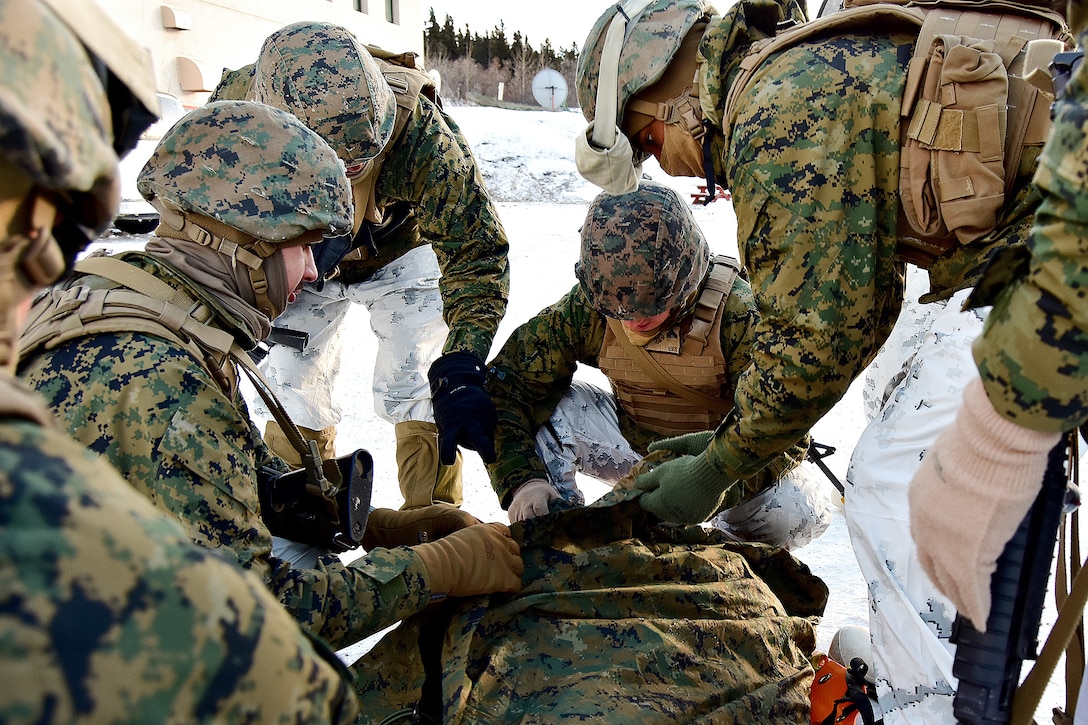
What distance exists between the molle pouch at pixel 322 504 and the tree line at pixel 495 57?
32.4 metres

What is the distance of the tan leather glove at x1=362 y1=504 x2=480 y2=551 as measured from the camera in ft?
8.63

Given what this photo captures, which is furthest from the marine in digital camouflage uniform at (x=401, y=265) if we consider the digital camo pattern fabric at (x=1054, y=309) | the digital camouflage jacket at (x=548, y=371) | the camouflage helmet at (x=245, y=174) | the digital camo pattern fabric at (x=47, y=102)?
the digital camo pattern fabric at (x=47, y=102)

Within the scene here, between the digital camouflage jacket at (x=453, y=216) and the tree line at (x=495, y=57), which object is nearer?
the digital camouflage jacket at (x=453, y=216)

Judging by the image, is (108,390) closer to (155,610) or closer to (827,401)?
(155,610)

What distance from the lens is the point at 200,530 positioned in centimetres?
172

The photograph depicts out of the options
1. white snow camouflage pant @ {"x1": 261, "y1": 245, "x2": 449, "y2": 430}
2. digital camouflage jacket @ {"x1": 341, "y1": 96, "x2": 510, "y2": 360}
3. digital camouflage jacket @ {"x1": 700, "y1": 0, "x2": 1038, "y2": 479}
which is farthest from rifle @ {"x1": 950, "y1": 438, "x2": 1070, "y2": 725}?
white snow camouflage pant @ {"x1": 261, "y1": 245, "x2": 449, "y2": 430}

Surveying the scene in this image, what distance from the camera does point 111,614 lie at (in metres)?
0.77

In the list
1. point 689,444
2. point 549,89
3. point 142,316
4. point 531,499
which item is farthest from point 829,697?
point 549,89

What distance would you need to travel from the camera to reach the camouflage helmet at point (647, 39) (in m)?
2.28

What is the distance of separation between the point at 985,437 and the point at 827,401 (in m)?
0.70

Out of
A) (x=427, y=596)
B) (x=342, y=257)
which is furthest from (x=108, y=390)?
(x=342, y=257)

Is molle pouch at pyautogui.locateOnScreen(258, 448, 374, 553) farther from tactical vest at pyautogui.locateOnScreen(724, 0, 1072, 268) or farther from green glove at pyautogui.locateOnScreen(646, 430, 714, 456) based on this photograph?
tactical vest at pyautogui.locateOnScreen(724, 0, 1072, 268)

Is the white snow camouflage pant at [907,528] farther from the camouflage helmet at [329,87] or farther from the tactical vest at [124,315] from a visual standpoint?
the camouflage helmet at [329,87]

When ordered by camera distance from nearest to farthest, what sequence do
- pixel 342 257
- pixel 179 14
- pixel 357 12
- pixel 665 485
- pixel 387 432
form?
pixel 665 485, pixel 342 257, pixel 387 432, pixel 179 14, pixel 357 12
